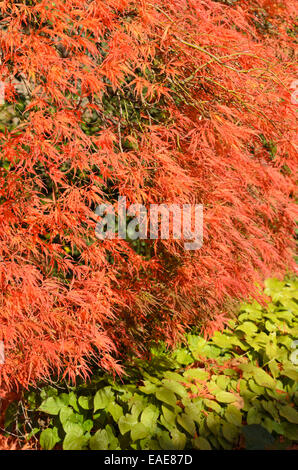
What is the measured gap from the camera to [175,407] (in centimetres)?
228

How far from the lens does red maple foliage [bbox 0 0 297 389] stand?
1.93 metres

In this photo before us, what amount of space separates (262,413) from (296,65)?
80.2 inches

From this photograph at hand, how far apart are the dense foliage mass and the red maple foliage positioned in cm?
23

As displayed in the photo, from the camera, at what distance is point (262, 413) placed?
7.89ft

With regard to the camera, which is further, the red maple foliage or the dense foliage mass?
the dense foliage mass

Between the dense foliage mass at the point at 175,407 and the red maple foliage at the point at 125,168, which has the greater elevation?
the red maple foliage at the point at 125,168

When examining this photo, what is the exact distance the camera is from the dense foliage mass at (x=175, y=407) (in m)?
2.23

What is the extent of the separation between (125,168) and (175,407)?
119 centimetres

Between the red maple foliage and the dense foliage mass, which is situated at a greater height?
the red maple foliage

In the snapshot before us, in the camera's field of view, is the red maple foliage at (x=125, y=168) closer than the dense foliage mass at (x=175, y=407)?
Yes

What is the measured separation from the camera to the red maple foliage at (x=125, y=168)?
193 cm

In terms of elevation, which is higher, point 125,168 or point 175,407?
point 125,168

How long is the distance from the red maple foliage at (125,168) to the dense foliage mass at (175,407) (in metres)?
0.23

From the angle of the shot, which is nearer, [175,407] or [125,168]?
[125,168]
